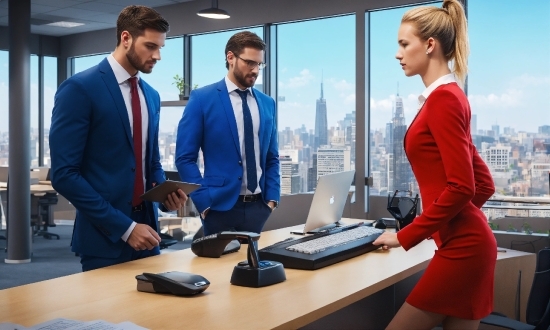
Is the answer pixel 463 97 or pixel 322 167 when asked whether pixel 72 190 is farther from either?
pixel 322 167

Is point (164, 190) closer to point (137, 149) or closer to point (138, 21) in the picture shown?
point (137, 149)

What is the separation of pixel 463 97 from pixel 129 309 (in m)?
1.09

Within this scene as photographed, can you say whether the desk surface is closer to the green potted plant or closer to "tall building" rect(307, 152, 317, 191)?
"tall building" rect(307, 152, 317, 191)

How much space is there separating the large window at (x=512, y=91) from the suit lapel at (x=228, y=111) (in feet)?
10.3

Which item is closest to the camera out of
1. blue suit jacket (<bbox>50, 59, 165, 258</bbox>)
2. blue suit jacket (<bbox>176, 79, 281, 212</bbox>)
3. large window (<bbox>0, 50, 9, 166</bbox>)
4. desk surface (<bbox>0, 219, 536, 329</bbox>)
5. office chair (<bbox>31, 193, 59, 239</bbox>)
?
desk surface (<bbox>0, 219, 536, 329</bbox>)

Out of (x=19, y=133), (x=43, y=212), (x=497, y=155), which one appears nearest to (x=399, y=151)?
(x=497, y=155)

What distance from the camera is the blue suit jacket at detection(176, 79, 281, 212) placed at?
312cm

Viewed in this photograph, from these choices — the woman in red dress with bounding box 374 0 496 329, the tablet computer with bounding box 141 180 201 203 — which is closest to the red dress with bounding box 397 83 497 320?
the woman in red dress with bounding box 374 0 496 329

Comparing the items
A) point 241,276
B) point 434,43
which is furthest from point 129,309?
→ point 434,43

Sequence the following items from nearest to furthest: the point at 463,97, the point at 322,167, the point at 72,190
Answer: the point at 463,97, the point at 72,190, the point at 322,167

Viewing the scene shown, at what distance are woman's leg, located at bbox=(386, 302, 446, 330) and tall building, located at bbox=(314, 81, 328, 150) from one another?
515cm

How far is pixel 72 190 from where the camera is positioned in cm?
214

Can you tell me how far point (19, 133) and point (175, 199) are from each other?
538 cm

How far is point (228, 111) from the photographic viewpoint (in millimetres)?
3225
